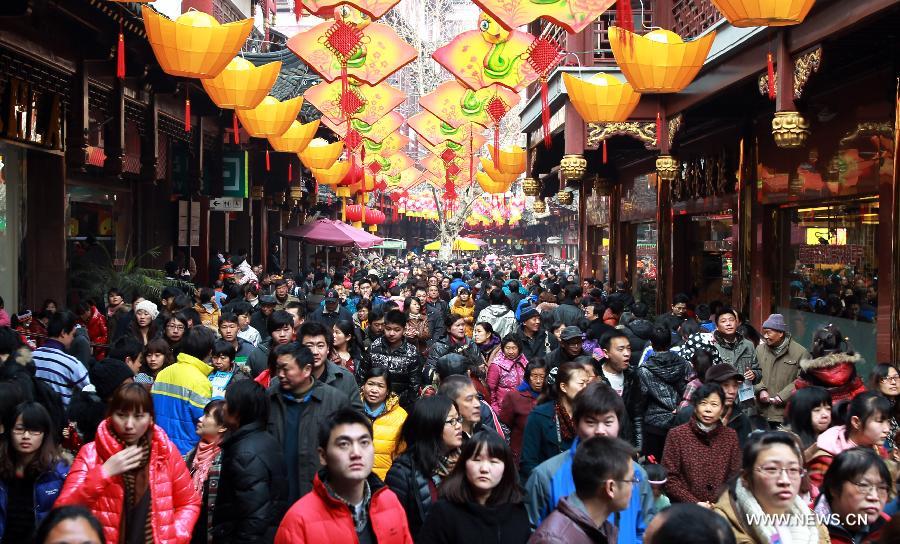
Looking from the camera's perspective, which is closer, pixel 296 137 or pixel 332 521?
pixel 332 521

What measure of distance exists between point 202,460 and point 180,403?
44.0 inches

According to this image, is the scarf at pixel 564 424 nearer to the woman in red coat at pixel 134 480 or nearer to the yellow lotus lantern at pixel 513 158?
the woman in red coat at pixel 134 480

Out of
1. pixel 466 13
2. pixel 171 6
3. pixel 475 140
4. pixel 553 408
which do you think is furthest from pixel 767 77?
pixel 466 13

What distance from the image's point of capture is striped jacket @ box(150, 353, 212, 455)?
20.0ft

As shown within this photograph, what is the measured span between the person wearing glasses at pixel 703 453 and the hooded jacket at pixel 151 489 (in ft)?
7.97

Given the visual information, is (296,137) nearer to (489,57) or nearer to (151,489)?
(489,57)

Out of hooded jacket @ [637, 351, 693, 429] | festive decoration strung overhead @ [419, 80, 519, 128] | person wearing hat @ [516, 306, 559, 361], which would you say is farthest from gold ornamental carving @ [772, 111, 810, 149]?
festive decoration strung overhead @ [419, 80, 519, 128]

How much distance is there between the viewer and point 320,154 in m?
18.3

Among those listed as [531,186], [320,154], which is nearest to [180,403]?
[320,154]

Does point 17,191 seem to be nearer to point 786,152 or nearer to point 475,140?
point 786,152

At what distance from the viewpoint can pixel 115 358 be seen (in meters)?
6.70

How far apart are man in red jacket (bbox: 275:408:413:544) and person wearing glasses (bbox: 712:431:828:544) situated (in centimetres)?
122

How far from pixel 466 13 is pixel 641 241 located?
1707 inches

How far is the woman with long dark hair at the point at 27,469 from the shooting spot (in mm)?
4473
